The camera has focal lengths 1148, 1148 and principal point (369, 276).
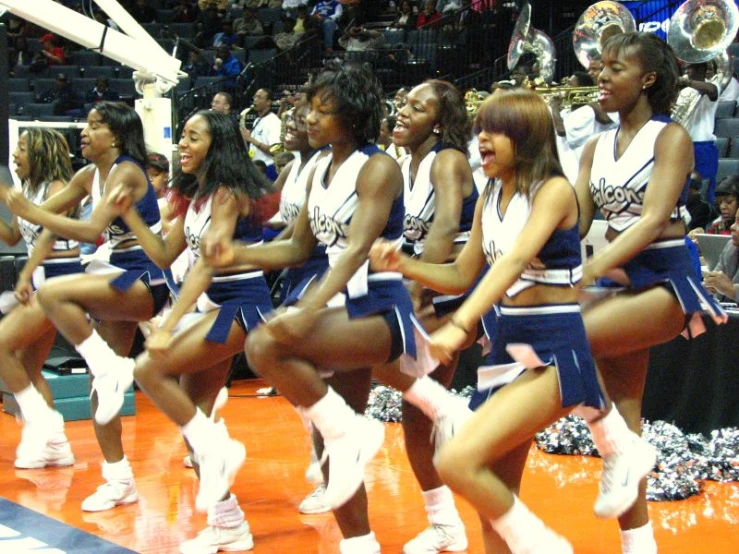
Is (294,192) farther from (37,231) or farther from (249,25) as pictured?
(249,25)

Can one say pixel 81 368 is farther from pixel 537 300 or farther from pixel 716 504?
pixel 537 300

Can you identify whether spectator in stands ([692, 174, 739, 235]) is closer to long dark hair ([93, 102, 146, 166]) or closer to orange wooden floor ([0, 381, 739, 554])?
orange wooden floor ([0, 381, 739, 554])

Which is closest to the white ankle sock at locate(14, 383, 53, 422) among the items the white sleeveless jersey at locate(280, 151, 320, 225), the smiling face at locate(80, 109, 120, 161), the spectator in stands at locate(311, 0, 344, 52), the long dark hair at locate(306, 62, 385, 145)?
the smiling face at locate(80, 109, 120, 161)

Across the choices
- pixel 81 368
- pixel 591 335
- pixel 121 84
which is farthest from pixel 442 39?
pixel 591 335

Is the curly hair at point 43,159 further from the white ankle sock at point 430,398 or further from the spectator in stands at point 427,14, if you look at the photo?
the spectator in stands at point 427,14

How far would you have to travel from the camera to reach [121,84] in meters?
17.0

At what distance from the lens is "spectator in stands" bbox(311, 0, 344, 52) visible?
16.5m

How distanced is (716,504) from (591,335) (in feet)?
6.02

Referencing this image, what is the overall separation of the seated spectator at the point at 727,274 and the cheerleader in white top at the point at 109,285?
2.62 metres

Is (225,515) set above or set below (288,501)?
above

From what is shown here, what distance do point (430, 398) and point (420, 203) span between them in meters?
0.84

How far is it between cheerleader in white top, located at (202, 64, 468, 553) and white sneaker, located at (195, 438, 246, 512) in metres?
0.51

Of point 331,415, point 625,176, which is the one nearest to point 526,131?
point 625,176

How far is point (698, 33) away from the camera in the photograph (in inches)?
320
